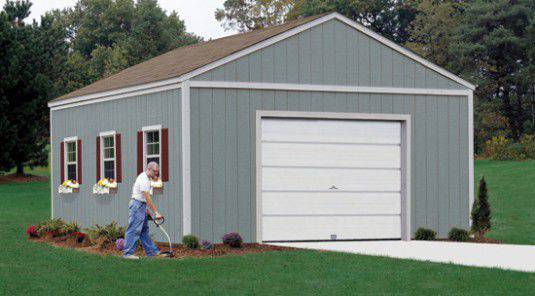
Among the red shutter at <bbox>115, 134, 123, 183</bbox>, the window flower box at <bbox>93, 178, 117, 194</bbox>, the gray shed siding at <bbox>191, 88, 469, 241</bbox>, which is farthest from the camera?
the window flower box at <bbox>93, 178, 117, 194</bbox>

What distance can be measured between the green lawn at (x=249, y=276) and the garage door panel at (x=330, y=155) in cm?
326

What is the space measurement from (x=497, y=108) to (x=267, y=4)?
19.3 m

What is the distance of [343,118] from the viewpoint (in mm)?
20641

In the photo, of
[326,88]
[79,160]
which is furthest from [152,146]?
[79,160]

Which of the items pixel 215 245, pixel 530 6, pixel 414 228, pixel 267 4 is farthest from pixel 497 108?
pixel 215 245

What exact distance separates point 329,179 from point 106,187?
521 cm

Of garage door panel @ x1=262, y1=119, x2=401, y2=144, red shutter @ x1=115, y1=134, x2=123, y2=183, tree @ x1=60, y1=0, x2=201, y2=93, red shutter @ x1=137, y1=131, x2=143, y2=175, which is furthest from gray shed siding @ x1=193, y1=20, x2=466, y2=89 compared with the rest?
tree @ x1=60, y1=0, x2=201, y2=93

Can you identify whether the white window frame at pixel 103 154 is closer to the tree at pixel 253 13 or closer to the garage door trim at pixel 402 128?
the garage door trim at pixel 402 128

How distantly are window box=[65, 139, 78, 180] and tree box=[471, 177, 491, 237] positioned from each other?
32.4 ft

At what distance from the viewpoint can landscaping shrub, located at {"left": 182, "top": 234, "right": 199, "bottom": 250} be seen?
60.6 feet

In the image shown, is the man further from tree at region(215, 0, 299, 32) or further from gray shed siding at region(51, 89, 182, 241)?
tree at region(215, 0, 299, 32)

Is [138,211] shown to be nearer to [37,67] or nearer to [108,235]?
[108,235]

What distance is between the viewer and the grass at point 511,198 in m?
24.4

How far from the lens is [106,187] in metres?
22.4
